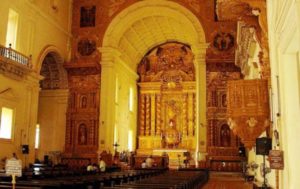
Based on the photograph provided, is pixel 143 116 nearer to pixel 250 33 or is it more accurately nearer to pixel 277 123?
pixel 250 33

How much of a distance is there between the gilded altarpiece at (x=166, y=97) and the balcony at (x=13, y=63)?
1281 cm

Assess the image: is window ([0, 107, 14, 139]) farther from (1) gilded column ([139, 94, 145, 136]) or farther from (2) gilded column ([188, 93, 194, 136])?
(2) gilded column ([188, 93, 194, 136])

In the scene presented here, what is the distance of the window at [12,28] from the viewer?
18.1 metres

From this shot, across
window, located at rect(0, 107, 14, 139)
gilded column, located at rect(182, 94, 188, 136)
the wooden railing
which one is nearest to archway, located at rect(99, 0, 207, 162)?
gilded column, located at rect(182, 94, 188, 136)

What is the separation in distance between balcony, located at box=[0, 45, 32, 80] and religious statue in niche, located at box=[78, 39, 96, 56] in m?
5.46

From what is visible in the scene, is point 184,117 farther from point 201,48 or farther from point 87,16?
point 87,16

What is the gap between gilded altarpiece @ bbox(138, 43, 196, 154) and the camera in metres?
29.0

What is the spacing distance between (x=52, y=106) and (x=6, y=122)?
642 cm

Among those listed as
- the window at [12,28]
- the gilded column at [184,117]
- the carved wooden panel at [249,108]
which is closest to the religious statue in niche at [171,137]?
the gilded column at [184,117]

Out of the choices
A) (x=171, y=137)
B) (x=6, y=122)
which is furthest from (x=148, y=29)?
(x=6, y=122)

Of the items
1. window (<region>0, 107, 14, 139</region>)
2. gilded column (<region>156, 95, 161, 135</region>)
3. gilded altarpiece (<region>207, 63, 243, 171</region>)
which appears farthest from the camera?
gilded column (<region>156, 95, 161, 135</region>)

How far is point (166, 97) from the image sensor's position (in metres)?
30.1

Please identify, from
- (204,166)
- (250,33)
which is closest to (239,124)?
(250,33)

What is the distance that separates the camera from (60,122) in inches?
908
